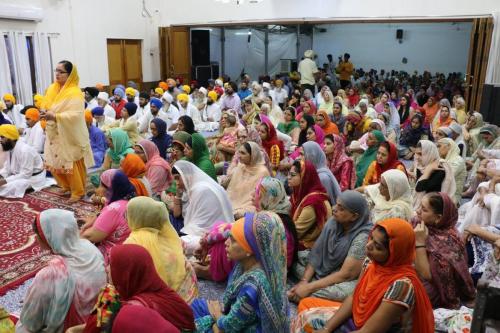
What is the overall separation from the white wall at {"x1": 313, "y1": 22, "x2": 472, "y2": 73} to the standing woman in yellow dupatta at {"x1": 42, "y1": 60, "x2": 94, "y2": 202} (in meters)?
10.9

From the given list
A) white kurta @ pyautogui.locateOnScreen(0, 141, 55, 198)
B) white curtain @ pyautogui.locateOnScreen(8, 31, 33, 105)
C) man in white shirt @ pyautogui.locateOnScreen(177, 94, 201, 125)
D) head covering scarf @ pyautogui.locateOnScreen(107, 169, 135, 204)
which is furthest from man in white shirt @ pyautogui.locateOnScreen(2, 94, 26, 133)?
head covering scarf @ pyautogui.locateOnScreen(107, 169, 135, 204)

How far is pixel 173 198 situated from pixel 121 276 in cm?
194

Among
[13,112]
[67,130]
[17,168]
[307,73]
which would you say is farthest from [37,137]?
[307,73]

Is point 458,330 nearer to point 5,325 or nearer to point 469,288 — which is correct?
point 469,288

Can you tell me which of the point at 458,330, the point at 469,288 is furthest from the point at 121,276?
the point at 469,288

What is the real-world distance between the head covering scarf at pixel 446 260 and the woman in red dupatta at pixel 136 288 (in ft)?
4.76

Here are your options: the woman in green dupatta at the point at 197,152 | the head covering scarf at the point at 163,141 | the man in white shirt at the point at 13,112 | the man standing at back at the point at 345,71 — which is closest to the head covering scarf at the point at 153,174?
the woman in green dupatta at the point at 197,152

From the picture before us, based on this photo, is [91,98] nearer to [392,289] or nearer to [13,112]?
[13,112]

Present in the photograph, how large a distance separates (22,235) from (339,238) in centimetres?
256

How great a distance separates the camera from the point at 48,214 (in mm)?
1966

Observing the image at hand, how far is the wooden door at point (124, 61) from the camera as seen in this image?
9898mm

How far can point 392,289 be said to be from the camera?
177 cm

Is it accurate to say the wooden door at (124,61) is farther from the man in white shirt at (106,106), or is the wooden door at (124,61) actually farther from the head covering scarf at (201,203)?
the head covering scarf at (201,203)

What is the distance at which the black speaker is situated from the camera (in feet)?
37.5
